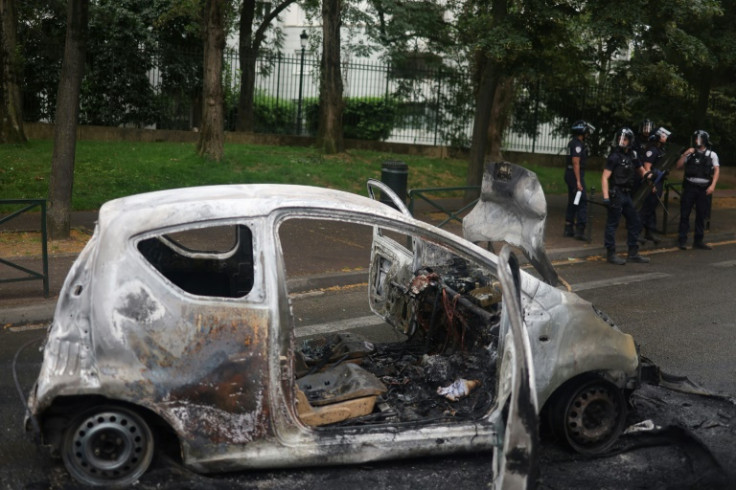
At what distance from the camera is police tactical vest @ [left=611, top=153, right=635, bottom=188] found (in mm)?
11852

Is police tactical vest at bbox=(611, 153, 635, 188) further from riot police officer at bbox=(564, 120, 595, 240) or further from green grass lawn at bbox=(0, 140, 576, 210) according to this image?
green grass lawn at bbox=(0, 140, 576, 210)

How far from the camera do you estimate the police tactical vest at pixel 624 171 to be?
1185 cm

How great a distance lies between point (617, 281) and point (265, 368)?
7.29 meters

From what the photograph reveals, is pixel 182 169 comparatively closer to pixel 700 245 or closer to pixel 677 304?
pixel 700 245

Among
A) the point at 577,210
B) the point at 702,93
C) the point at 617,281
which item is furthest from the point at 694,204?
the point at 702,93

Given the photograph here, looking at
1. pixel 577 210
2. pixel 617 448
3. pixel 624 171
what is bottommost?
pixel 617 448

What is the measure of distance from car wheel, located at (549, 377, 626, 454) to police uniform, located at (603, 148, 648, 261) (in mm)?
7115

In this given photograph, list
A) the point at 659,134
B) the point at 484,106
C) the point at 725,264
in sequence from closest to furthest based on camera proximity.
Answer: the point at 725,264 → the point at 659,134 → the point at 484,106

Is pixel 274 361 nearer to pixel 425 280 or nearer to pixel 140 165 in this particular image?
pixel 425 280

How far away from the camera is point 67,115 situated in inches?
420

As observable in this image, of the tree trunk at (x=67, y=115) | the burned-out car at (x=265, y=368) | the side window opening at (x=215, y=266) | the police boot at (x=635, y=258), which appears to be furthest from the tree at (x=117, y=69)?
the burned-out car at (x=265, y=368)

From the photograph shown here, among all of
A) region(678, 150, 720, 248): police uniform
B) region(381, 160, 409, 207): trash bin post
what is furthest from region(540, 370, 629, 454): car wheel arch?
region(678, 150, 720, 248): police uniform

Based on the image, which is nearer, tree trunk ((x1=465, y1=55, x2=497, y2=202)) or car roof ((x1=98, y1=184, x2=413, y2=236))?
car roof ((x1=98, y1=184, x2=413, y2=236))

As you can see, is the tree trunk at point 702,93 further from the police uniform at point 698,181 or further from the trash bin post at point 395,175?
the trash bin post at point 395,175
